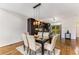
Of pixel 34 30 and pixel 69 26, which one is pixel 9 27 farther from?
pixel 69 26

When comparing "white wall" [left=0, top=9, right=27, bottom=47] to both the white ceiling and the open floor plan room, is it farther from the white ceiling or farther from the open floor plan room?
the white ceiling

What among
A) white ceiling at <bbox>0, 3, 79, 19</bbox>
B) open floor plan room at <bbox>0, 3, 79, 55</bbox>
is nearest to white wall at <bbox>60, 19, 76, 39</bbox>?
open floor plan room at <bbox>0, 3, 79, 55</bbox>

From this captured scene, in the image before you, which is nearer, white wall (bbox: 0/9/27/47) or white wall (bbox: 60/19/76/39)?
white wall (bbox: 0/9/27/47)

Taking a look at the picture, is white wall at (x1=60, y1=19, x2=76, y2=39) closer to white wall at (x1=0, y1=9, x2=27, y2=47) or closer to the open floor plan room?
the open floor plan room

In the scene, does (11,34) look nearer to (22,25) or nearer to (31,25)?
(22,25)

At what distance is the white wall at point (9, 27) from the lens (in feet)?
19.8

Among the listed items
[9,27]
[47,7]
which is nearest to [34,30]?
[9,27]

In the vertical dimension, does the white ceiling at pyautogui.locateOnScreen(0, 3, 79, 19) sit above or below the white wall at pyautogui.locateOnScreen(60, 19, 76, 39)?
above

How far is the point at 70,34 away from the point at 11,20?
6.10 metres

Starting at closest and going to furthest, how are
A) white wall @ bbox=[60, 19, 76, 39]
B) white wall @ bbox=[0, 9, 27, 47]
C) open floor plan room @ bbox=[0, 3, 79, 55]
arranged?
open floor plan room @ bbox=[0, 3, 79, 55] → white wall @ bbox=[0, 9, 27, 47] → white wall @ bbox=[60, 19, 76, 39]

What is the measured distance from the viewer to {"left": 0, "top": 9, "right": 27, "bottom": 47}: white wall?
603cm

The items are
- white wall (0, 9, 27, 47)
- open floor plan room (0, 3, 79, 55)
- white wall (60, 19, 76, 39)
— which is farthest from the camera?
white wall (60, 19, 76, 39)
